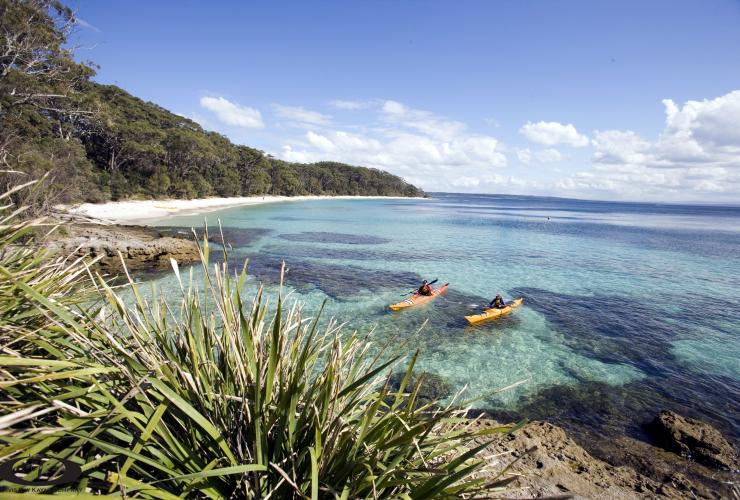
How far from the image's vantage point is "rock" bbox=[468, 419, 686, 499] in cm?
515

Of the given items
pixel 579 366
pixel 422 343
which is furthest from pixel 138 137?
pixel 579 366

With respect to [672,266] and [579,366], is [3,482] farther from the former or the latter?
[672,266]

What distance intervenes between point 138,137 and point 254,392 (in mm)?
53297

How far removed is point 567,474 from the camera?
18.2 feet

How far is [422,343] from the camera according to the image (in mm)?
10969

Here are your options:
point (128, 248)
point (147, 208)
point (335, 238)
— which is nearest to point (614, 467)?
point (128, 248)

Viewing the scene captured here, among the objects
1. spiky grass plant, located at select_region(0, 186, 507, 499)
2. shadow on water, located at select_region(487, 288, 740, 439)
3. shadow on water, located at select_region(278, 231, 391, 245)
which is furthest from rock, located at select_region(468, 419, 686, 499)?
shadow on water, located at select_region(278, 231, 391, 245)

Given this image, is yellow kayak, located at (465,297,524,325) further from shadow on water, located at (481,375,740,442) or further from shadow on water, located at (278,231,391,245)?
shadow on water, located at (278,231,391,245)

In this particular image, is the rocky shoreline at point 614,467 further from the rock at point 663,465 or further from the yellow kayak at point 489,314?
the yellow kayak at point 489,314

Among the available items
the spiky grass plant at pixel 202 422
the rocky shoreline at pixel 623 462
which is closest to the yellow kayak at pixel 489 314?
the rocky shoreline at pixel 623 462

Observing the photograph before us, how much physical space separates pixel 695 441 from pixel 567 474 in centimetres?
315

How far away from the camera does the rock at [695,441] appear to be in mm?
6324

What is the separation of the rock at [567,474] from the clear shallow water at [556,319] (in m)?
1.37

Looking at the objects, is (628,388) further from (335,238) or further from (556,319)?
(335,238)
